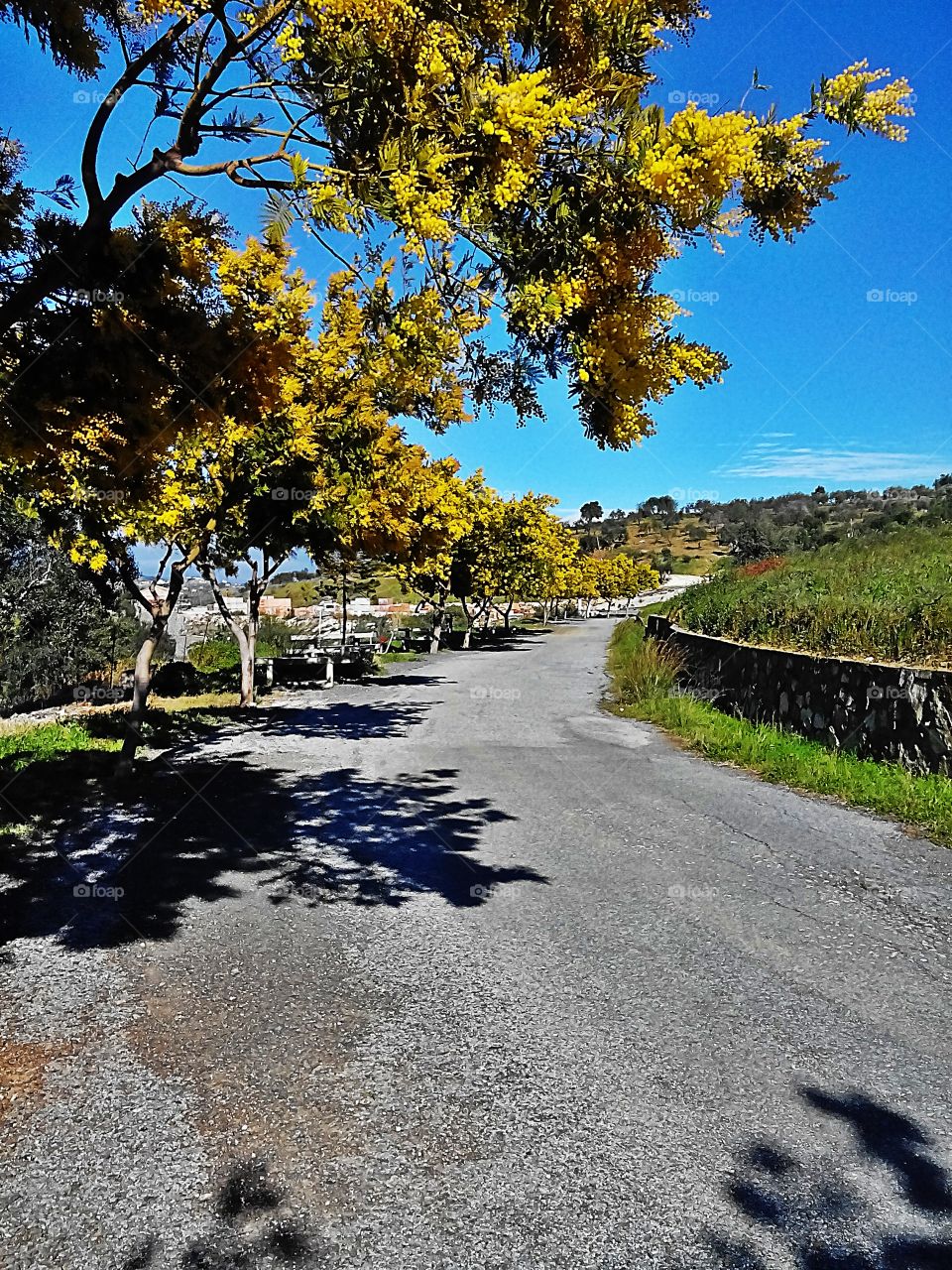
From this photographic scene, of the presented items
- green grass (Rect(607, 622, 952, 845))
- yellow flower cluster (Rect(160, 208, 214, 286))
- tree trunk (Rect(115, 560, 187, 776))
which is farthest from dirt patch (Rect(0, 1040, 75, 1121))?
green grass (Rect(607, 622, 952, 845))

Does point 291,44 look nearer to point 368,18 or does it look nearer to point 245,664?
point 368,18

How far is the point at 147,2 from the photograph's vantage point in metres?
4.13

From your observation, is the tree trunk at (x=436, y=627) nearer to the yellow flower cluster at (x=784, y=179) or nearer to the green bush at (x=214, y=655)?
the green bush at (x=214, y=655)

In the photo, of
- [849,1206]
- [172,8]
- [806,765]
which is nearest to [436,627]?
[806,765]

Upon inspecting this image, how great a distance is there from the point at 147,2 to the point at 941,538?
1357cm

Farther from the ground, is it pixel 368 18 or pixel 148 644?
pixel 368 18

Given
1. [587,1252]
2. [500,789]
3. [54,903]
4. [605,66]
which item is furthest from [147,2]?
[500,789]

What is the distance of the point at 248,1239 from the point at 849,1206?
1749mm

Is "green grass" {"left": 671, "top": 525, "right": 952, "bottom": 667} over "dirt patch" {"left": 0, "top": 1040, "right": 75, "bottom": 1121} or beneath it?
over

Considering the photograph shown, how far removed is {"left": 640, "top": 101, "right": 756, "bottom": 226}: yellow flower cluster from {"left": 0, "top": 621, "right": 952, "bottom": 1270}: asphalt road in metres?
3.35

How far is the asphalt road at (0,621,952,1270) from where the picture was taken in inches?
94.1

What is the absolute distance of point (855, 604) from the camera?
971 cm

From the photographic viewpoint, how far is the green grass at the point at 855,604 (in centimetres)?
840

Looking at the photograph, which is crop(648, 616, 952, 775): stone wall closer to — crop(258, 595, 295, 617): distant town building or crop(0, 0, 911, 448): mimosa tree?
crop(0, 0, 911, 448): mimosa tree
